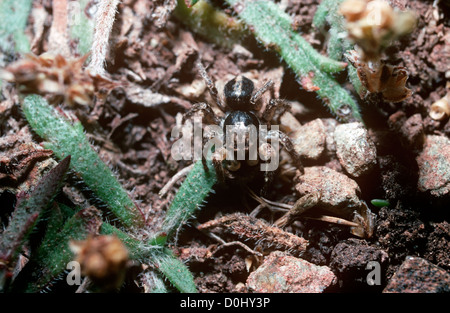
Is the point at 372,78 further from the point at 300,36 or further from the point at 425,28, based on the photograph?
the point at 425,28

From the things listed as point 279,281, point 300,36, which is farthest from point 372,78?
point 279,281

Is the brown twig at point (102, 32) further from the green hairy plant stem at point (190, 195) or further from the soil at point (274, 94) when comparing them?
the green hairy plant stem at point (190, 195)

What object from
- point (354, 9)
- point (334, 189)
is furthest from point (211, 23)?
point (334, 189)

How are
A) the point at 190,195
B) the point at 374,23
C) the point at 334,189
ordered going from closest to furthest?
the point at 374,23 < the point at 334,189 < the point at 190,195

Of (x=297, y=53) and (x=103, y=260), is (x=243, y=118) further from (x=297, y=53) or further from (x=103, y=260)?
(x=103, y=260)

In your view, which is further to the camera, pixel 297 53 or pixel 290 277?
pixel 297 53

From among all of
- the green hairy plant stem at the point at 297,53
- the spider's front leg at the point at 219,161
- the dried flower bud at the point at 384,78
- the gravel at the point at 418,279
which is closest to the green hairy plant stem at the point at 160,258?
the spider's front leg at the point at 219,161
